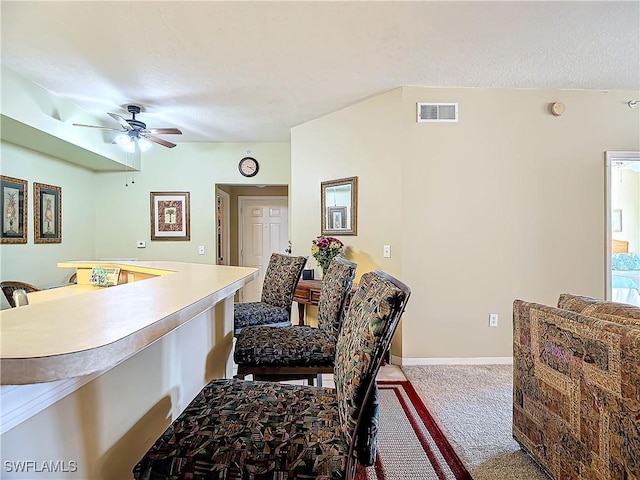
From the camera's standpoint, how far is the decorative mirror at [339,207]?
3.71 m

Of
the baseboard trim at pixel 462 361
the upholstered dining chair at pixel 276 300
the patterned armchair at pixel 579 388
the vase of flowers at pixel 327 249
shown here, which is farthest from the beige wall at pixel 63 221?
the patterned armchair at pixel 579 388

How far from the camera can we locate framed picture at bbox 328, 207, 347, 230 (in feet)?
12.6

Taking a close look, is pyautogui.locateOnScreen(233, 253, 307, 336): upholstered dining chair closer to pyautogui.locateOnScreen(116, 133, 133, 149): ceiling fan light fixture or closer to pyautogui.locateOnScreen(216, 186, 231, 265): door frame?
pyautogui.locateOnScreen(116, 133, 133, 149): ceiling fan light fixture

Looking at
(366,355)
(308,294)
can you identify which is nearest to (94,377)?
(366,355)

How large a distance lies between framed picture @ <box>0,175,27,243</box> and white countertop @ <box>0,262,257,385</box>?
11.1 feet

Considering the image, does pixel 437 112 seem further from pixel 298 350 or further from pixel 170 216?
pixel 170 216

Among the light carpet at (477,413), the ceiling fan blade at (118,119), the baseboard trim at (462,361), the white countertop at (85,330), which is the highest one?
the ceiling fan blade at (118,119)

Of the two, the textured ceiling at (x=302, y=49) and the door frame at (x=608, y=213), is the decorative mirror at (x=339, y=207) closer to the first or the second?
the textured ceiling at (x=302, y=49)

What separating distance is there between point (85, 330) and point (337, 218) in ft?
11.0

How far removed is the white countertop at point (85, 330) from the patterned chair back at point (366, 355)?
454mm

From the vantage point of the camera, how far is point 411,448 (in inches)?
79.0

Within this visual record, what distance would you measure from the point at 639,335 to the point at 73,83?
4.07 m

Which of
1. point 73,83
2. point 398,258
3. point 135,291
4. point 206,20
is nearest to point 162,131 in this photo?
point 73,83

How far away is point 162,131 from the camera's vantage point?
3.49 metres
